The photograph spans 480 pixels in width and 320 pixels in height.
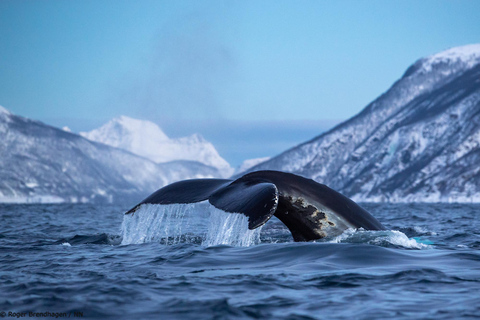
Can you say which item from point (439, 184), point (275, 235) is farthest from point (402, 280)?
point (439, 184)

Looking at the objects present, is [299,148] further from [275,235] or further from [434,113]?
[275,235]

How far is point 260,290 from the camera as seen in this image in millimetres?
5875

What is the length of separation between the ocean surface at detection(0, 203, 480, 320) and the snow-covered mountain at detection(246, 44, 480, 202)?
10493 centimetres

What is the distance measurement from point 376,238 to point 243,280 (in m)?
2.72

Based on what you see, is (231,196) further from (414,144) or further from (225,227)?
(414,144)

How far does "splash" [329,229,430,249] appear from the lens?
8.08 m

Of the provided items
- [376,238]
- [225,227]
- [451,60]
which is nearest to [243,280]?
[225,227]

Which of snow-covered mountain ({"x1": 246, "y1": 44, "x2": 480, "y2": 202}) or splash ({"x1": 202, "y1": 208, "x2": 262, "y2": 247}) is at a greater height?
snow-covered mountain ({"x1": 246, "y1": 44, "x2": 480, "y2": 202})

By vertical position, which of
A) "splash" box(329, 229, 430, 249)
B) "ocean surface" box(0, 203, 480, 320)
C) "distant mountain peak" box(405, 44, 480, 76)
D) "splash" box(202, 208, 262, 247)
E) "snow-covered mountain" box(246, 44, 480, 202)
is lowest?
"ocean surface" box(0, 203, 480, 320)

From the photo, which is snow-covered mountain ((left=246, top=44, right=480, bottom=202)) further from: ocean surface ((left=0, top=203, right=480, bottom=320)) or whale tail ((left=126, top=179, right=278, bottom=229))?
whale tail ((left=126, top=179, right=278, bottom=229))

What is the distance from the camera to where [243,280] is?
253 inches

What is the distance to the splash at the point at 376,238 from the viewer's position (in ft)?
26.5

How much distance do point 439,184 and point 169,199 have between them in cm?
11630

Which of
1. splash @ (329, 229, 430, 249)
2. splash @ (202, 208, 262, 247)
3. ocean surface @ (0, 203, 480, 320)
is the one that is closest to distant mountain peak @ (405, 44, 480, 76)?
splash @ (329, 229, 430, 249)
